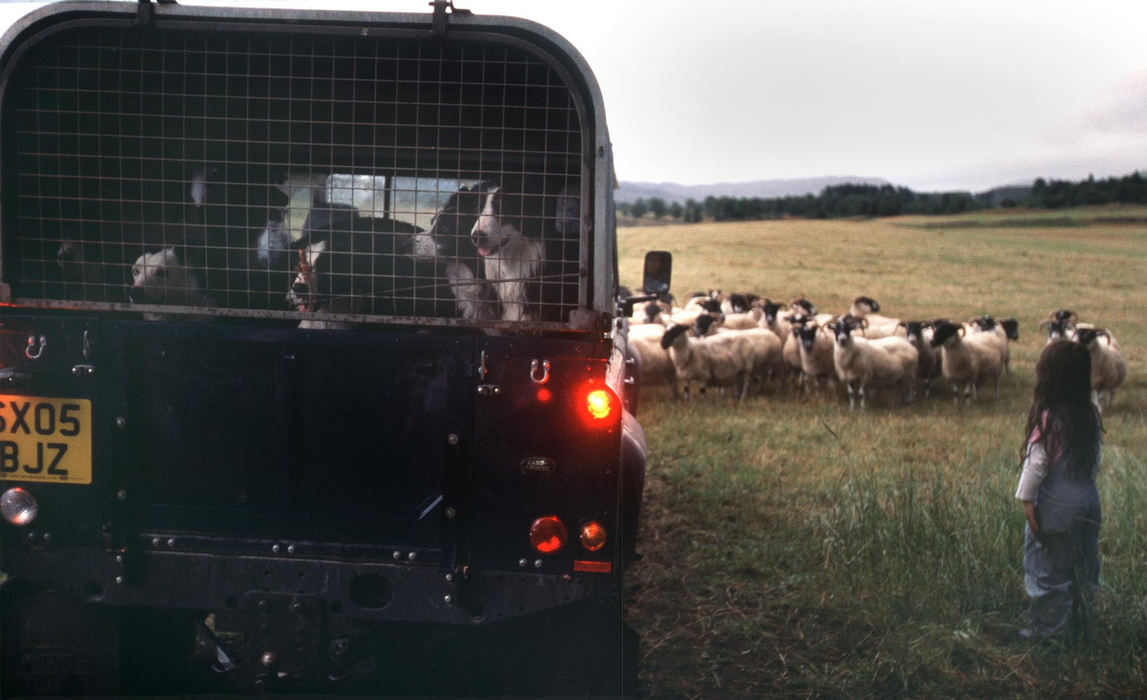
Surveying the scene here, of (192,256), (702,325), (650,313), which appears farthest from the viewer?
(650,313)

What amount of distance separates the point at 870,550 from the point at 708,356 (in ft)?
33.9

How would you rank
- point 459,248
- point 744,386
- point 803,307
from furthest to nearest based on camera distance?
point 803,307 < point 744,386 < point 459,248

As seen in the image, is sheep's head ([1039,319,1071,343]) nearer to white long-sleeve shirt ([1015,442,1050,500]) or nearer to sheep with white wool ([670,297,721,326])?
sheep with white wool ([670,297,721,326])

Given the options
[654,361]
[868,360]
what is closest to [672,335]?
[654,361]

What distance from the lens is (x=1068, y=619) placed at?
525cm

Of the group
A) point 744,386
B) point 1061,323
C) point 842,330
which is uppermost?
point 1061,323

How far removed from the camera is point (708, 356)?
55.2 ft

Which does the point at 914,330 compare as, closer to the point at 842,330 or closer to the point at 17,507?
the point at 842,330

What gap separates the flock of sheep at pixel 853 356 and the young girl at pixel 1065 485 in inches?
→ 410

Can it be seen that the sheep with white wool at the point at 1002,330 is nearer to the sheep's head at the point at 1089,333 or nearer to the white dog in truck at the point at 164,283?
the sheep's head at the point at 1089,333

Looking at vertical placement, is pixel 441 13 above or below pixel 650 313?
above

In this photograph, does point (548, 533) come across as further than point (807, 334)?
No

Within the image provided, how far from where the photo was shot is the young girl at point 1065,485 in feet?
17.0

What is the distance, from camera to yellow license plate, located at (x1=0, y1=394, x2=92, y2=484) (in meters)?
3.50
